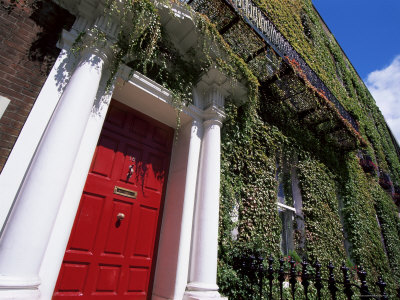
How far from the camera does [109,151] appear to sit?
3.49 meters

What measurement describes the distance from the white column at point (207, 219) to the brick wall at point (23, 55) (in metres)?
2.42

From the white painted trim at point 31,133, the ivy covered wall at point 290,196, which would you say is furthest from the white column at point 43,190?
the ivy covered wall at point 290,196

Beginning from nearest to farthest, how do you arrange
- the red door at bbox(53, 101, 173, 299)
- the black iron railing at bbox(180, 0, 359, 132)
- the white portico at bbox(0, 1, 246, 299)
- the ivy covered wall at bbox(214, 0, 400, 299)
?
the white portico at bbox(0, 1, 246, 299) → the red door at bbox(53, 101, 173, 299) → the ivy covered wall at bbox(214, 0, 400, 299) → the black iron railing at bbox(180, 0, 359, 132)

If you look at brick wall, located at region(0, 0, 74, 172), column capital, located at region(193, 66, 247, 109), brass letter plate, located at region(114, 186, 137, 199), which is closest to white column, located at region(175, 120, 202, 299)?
column capital, located at region(193, 66, 247, 109)

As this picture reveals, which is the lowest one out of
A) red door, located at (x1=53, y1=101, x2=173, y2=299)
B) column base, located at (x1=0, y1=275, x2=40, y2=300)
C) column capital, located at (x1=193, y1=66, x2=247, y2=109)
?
column base, located at (x1=0, y1=275, x2=40, y2=300)

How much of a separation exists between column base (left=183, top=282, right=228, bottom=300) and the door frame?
0.15 metres

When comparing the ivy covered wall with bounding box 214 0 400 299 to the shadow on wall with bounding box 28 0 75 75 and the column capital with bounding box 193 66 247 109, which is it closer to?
the column capital with bounding box 193 66 247 109

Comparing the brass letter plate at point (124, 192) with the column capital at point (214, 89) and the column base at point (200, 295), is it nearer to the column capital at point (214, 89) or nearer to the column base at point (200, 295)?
the column base at point (200, 295)

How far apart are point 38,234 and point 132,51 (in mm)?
2612

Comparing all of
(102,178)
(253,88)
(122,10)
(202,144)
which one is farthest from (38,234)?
(253,88)

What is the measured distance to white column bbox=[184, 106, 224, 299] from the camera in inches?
122

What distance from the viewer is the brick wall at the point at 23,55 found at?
2586mm

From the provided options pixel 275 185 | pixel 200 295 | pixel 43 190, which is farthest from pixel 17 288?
pixel 275 185

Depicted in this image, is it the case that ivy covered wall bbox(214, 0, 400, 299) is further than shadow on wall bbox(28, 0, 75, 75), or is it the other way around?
ivy covered wall bbox(214, 0, 400, 299)
